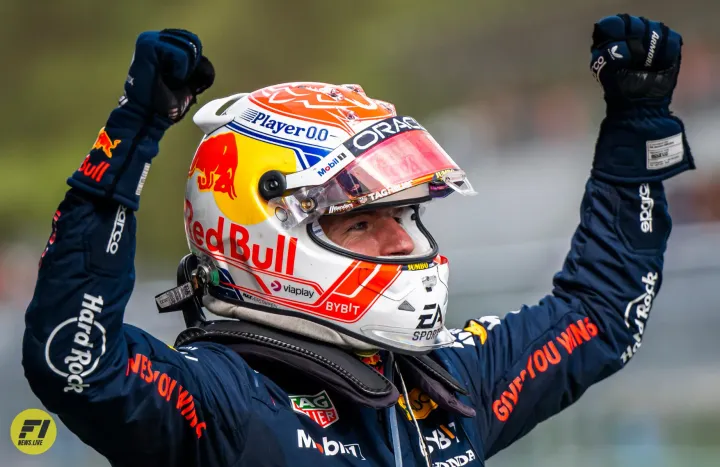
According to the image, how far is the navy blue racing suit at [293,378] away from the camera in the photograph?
178cm

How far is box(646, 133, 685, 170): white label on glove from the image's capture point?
2795 millimetres

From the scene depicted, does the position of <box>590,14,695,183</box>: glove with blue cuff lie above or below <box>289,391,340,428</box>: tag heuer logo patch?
above

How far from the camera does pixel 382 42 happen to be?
7066 millimetres

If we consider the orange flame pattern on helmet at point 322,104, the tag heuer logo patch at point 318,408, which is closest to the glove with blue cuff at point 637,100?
the orange flame pattern on helmet at point 322,104

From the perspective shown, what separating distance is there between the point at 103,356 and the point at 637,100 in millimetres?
1550

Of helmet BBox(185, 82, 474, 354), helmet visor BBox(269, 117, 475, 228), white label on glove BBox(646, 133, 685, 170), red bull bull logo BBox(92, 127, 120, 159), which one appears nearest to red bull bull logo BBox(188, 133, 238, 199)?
A: helmet BBox(185, 82, 474, 354)

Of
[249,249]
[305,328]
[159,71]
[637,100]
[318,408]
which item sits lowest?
[318,408]

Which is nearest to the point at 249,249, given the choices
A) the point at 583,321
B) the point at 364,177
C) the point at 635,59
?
the point at 364,177

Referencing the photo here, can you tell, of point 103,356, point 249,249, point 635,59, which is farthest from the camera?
point 635,59

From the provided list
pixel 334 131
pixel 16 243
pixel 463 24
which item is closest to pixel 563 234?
pixel 463 24

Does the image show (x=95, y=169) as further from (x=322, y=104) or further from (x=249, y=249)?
(x=322, y=104)

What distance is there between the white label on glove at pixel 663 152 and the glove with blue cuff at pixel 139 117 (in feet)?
4.46

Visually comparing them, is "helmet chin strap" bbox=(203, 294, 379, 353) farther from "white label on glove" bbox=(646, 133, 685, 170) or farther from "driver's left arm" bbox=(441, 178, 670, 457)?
"white label on glove" bbox=(646, 133, 685, 170)

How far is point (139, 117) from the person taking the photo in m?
1.83
